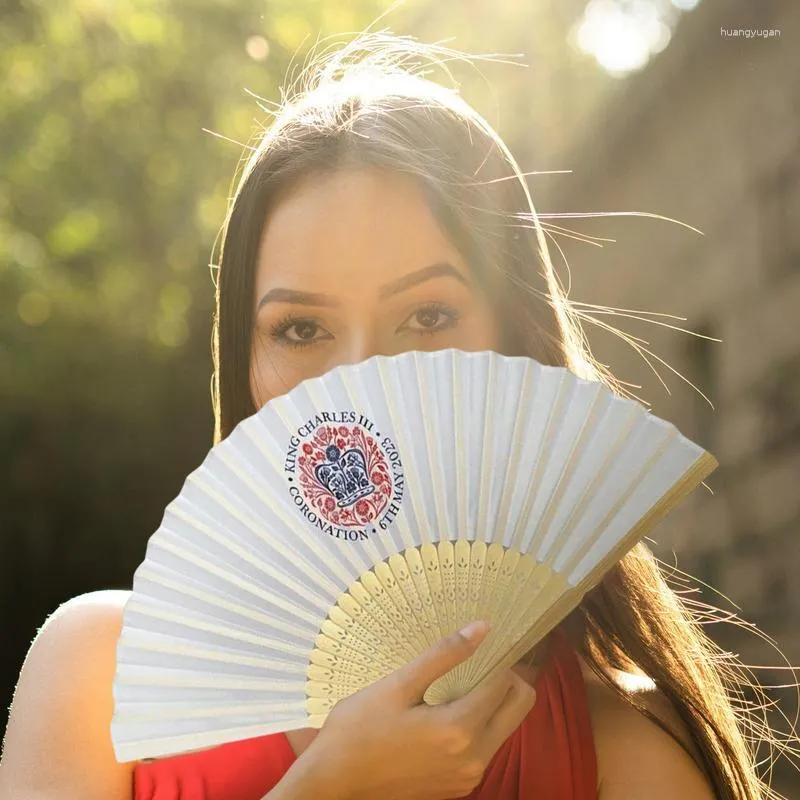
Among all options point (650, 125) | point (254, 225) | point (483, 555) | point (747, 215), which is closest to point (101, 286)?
point (650, 125)

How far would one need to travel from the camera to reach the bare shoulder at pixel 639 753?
6.40ft

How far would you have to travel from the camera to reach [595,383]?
1.72 m

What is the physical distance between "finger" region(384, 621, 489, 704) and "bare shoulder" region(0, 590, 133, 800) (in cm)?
70

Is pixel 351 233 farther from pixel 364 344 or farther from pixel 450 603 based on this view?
pixel 450 603

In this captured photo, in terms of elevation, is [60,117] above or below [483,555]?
above

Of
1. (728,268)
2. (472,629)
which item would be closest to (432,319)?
(472,629)

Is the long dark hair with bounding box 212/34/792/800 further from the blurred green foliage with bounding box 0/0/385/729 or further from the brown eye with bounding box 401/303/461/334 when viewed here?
the blurred green foliage with bounding box 0/0/385/729

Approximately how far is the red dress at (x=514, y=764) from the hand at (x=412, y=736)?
339 mm

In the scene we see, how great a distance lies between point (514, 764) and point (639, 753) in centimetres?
21

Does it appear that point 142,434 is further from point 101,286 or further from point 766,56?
point 766,56

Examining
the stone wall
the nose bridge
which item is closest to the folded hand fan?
the nose bridge

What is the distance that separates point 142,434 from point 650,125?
4.56m

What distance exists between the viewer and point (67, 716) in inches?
80.8

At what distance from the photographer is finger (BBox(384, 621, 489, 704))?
5.14 feet
